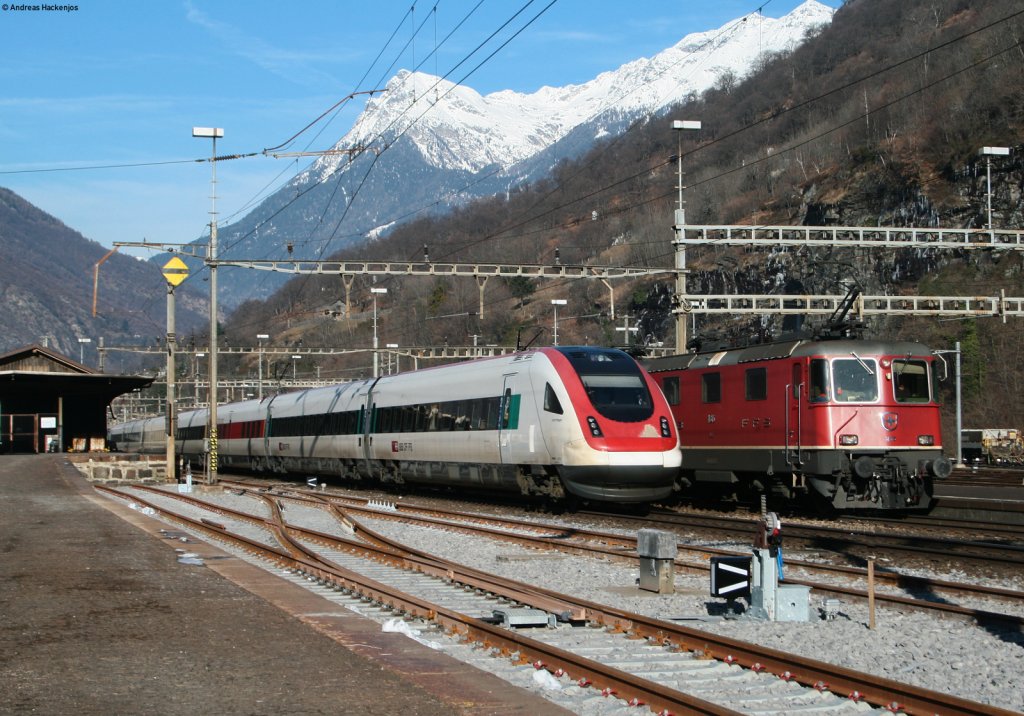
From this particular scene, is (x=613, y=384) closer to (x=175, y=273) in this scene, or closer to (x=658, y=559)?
(x=658, y=559)

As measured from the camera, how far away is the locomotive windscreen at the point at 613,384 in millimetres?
22703

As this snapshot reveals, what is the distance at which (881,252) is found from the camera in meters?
88.6

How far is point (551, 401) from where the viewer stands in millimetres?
23391

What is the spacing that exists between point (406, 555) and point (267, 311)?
133898 mm

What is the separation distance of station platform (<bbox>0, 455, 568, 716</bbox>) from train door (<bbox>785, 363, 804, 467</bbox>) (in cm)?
1109

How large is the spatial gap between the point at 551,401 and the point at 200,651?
1445cm

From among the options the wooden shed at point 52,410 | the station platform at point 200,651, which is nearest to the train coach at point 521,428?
the station platform at point 200,651

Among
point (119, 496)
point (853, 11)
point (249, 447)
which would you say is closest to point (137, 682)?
point (119, 496)

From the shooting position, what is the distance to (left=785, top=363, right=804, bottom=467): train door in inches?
881

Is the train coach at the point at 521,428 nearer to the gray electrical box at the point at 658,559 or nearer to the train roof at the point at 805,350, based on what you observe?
the train roof at the point at 805,350

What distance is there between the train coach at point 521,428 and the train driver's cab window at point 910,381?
4260 millimetres

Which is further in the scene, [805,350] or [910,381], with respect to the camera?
[910,381]

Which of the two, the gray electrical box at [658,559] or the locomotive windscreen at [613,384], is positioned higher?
the locomotive windscreen at [613,384]

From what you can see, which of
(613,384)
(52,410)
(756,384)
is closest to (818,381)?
(756,384)
